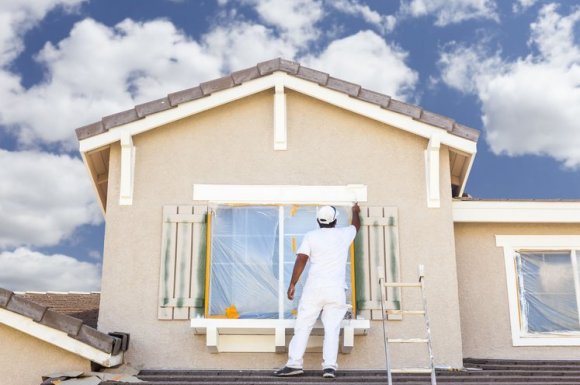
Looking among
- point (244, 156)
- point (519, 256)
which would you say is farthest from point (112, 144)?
point (519, 256)

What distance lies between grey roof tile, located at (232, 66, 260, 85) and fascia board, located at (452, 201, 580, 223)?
2950mm

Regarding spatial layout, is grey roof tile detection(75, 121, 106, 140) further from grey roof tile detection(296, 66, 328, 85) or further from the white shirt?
the white shirt

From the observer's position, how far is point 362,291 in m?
8.62

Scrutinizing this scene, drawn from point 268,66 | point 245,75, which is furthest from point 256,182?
point 268,66

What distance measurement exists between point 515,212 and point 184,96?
439 centimetres

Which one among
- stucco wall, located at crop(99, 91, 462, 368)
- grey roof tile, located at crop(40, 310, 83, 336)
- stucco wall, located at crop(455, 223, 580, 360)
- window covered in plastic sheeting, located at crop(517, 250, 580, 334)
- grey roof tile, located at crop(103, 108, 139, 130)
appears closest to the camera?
grey roof tile, located at crop(40, 310, 83, 336)

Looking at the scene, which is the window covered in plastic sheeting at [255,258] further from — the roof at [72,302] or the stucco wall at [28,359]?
the roof at [72,302]

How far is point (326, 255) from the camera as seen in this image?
7969 millimetres

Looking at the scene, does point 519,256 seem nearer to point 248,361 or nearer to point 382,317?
point 382,317

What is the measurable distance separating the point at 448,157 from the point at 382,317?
2225mm

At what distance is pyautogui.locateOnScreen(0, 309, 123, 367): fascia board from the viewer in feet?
25.5

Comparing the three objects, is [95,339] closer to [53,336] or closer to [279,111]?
[53,336]

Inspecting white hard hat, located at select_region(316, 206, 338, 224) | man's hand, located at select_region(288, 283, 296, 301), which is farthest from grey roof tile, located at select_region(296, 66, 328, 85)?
man's hand, located at select_region(288, 283, 296, 301)

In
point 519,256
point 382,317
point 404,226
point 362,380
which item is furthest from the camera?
point 519,256
